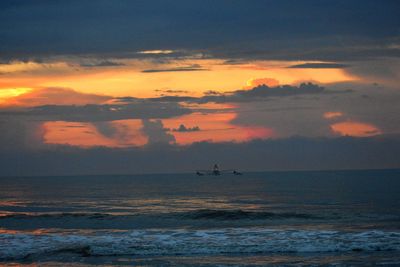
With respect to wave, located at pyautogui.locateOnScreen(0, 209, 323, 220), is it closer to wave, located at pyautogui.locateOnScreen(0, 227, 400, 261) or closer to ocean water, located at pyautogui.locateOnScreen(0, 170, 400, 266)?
ocean water, located at pyautogui.locateOnScreen(0, 170, 400, 266)

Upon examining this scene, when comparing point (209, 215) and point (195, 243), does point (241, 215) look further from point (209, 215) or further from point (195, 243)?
point (195, 243)

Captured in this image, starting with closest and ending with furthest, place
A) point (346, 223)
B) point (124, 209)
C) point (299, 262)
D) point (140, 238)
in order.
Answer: point (299, 262) → point (140, 238) → point (346, 223) → point (124, 209)

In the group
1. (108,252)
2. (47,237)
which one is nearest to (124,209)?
(47,237)

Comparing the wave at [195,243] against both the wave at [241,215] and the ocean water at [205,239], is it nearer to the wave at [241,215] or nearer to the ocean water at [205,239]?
the ocean water at [205,239]

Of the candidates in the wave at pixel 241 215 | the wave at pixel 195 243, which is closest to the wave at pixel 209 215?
the wave at pixel 241 215

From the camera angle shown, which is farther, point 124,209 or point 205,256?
point 124,209

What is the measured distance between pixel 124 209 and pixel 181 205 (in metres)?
7.59

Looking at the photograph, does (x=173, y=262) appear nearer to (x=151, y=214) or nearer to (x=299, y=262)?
(x=299, y=262)

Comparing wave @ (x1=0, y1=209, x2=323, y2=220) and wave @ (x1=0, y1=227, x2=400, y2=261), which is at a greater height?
wave @ (x1=0, y1=209, x2=323, y2=220)

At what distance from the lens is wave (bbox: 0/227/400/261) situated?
3019 cm

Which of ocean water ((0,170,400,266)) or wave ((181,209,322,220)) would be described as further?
wave ((181,209,322,220))

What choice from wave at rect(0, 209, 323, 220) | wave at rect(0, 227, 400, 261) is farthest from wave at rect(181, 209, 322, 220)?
wave at rect(0, 227, 400, 261)

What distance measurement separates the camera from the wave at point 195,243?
30.2 meters

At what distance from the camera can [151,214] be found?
51.9 meters
